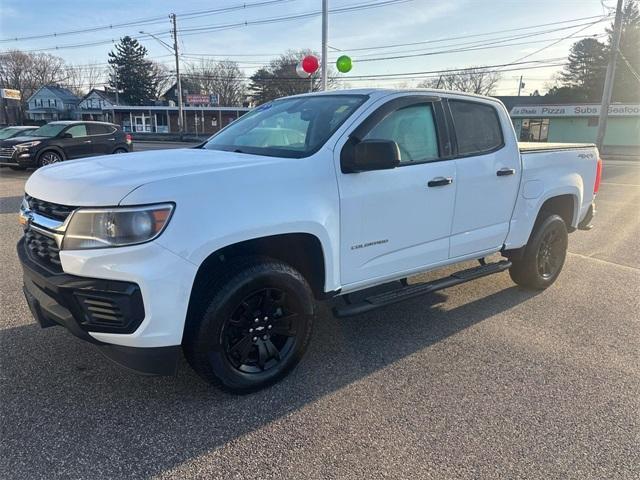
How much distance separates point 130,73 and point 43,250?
272 ft

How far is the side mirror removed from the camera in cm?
303

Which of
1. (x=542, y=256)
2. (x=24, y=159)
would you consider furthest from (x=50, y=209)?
(x=24, y=159)

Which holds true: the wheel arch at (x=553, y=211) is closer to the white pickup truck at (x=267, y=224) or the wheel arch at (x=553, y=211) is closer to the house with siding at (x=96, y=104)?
the white pickup truck at (x=267, y=224)

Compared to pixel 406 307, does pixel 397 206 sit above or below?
above

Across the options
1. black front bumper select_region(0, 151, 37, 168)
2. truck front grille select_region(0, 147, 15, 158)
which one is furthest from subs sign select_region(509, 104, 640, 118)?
truck front grille select_region(0, 147, 15, 158)

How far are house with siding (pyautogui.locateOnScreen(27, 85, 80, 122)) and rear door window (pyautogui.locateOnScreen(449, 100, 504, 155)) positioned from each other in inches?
3343

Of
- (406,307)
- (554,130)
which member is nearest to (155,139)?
(554,130)

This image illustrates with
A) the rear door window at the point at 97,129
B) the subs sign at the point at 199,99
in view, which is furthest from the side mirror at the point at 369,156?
the subs sign at the point at 199,99

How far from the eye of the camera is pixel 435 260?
3861 millimetres

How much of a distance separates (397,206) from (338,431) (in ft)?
5.15

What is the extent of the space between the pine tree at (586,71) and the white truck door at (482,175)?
191 feet

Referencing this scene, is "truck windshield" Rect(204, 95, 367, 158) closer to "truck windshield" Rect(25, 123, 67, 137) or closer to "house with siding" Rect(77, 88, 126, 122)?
"truck windshield" Rect(25, 123, 67, 137)

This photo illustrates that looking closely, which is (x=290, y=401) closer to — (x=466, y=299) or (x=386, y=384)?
(x=386, y=384)

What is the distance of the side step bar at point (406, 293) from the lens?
10.9ft
